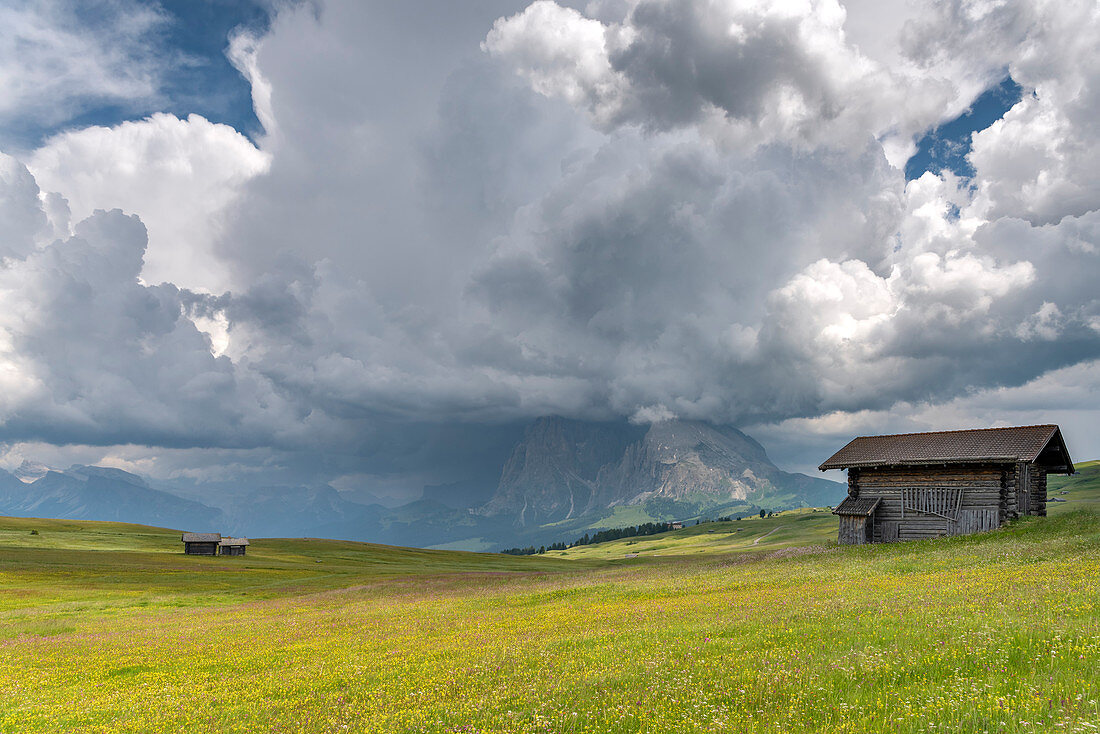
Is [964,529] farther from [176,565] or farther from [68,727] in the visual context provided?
[176,565]

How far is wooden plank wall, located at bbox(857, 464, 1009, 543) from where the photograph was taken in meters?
44.9

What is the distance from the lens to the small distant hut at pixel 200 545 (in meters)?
120

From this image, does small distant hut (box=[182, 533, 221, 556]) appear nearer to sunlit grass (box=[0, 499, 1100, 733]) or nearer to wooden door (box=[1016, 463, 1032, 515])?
sunlit grass (box=[0, 499, 1100, 733])

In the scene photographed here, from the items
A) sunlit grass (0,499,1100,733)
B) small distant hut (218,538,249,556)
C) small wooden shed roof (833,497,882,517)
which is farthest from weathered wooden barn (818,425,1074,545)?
small distant hut (218,538,249,556)

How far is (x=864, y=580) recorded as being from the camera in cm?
2631

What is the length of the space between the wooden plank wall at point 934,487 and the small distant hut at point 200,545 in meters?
123

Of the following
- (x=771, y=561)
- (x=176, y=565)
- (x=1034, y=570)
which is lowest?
(x=176, y=565)

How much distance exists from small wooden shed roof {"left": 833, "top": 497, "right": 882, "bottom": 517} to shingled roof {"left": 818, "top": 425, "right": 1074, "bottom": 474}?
121 inches

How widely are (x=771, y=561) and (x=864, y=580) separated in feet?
65.0

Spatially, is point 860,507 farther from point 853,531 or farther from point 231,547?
point 231,547

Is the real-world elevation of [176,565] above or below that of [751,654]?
below

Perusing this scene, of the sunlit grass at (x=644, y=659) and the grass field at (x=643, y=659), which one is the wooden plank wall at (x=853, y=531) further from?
the sunlit grass at (x=644, y=659)

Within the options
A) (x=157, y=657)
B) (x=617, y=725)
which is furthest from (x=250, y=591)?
(x=617, y=725)

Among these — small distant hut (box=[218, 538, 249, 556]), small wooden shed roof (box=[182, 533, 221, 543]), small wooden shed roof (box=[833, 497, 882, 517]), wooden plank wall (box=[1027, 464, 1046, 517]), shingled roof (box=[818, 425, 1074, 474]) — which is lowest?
small distant hut (box=[218, 538, 249, 556])
